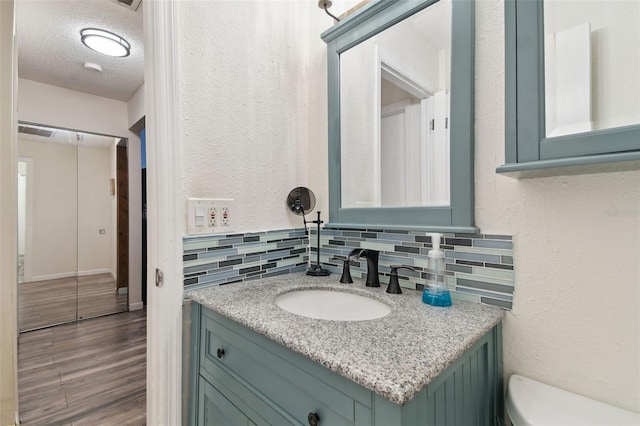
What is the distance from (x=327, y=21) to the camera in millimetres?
1312

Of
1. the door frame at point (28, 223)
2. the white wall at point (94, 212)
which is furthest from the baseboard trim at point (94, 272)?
the door frame at point (28, 223)

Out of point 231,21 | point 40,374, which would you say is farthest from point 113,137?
point 231,21

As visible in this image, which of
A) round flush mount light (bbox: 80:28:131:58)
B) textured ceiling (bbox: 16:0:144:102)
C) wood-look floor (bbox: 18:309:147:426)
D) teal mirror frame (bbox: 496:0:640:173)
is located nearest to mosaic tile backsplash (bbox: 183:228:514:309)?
teal mirror frame (bbox: 496:0:640:173)

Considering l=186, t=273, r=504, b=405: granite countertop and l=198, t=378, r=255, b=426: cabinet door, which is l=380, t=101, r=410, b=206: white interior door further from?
l=198, t=378, r=255, b=426: cabinet door

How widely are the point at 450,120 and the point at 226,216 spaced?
85 cm

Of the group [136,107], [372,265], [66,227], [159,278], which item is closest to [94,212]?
[66,227]

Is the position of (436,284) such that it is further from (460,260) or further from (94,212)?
(94,212)

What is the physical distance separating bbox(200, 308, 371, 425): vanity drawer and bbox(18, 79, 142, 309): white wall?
2804 millimetres

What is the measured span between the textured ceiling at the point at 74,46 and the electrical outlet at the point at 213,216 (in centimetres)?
177

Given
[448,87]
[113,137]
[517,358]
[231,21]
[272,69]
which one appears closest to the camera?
[517,358]

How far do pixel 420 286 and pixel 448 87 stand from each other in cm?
66

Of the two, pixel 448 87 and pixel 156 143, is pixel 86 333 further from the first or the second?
pixel 448 87

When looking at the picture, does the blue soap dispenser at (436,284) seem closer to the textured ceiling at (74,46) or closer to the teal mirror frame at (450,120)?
the teal mirror frame at (450,120)

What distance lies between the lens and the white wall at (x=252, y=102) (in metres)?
1.02
